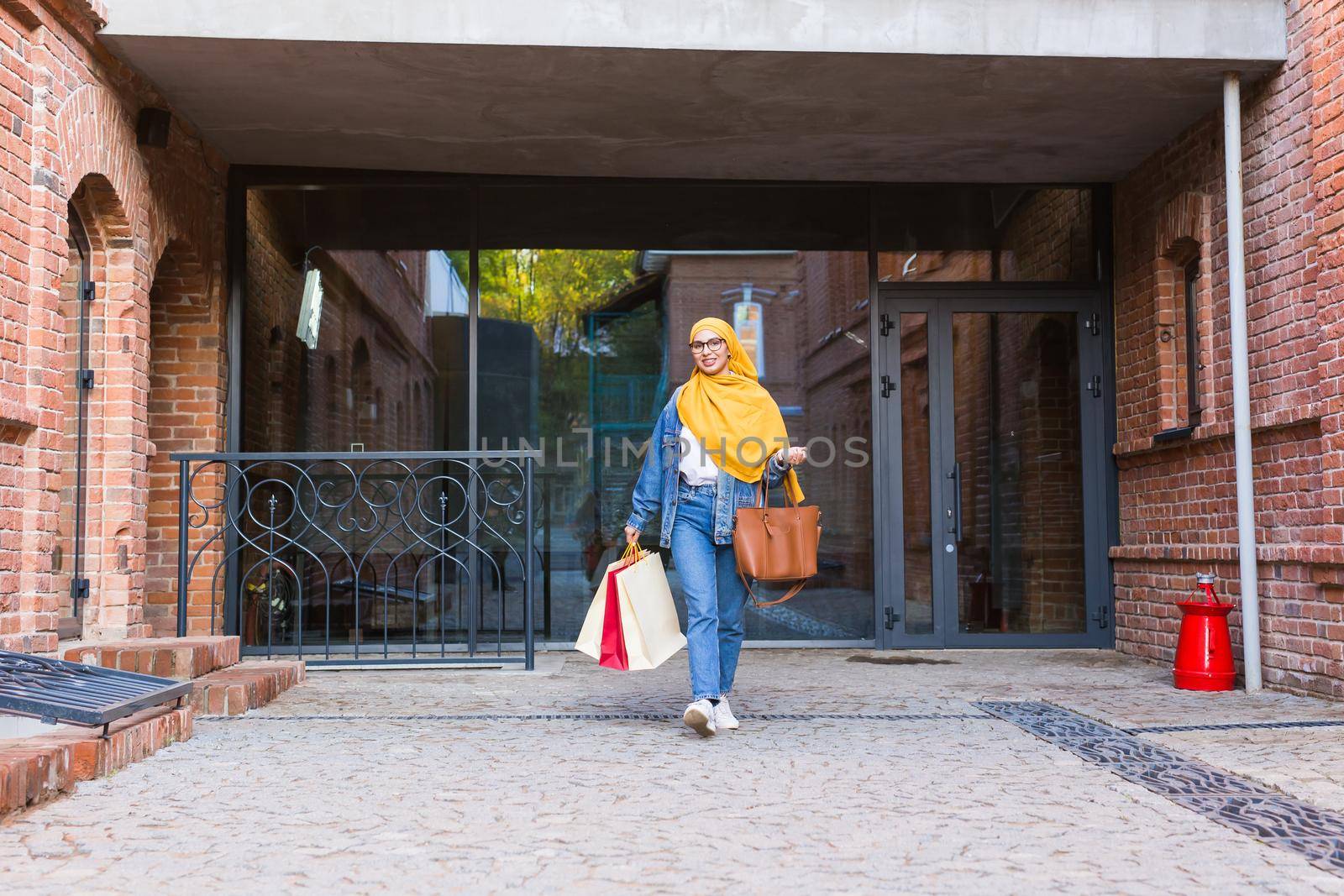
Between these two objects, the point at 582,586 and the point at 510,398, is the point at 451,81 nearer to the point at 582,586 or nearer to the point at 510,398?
the point at 510,398

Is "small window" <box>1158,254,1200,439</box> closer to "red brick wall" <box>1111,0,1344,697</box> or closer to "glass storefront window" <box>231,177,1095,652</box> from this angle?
"red brick wall" <box>1111,0,1344,697</box>

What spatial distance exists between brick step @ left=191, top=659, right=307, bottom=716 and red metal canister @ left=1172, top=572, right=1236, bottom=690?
441cm

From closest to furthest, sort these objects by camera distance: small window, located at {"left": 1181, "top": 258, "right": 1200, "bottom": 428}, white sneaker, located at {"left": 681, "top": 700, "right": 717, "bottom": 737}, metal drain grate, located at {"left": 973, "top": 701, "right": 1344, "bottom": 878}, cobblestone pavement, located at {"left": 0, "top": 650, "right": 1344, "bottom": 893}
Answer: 1. cobblestone pavement, located at {"left": 0, "top": 650, "right": 1344, "bottom": 893}
2. metal drain grate, located at {"left": 973, "top": 701, "right": 1344, "bottom": 878}
3. white sneaker, located at {"left": 681, "top": 700, "right": 717, "bottom": 737}
4. small window, located at {"left": 1181, "top": 258, "right": 1200, "bottom": 428}

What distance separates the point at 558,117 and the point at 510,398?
188cm

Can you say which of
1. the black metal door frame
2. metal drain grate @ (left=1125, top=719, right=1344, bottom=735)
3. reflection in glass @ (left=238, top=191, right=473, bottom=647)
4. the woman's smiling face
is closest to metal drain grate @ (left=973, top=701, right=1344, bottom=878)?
metal drain grate @ (left=1125, top=719, right=1344, bottom=735)

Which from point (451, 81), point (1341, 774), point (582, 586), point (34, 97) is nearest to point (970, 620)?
point (582, 586)

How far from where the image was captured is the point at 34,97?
5.33 meters

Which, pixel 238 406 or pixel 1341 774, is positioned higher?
pixel 238 406

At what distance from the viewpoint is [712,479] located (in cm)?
496

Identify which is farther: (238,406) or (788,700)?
(238,406)

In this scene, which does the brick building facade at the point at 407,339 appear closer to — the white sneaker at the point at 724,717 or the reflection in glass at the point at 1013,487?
the reflection in glass at the point at 1013,487

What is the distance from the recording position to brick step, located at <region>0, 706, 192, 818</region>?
3.34 metres

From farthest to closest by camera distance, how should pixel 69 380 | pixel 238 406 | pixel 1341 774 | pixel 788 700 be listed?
pixel 238 406
pixel 69 380
pixel 788 700
pixel 1341 774

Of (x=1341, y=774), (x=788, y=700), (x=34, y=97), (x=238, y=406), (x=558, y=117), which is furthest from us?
(x=238, y=406)
